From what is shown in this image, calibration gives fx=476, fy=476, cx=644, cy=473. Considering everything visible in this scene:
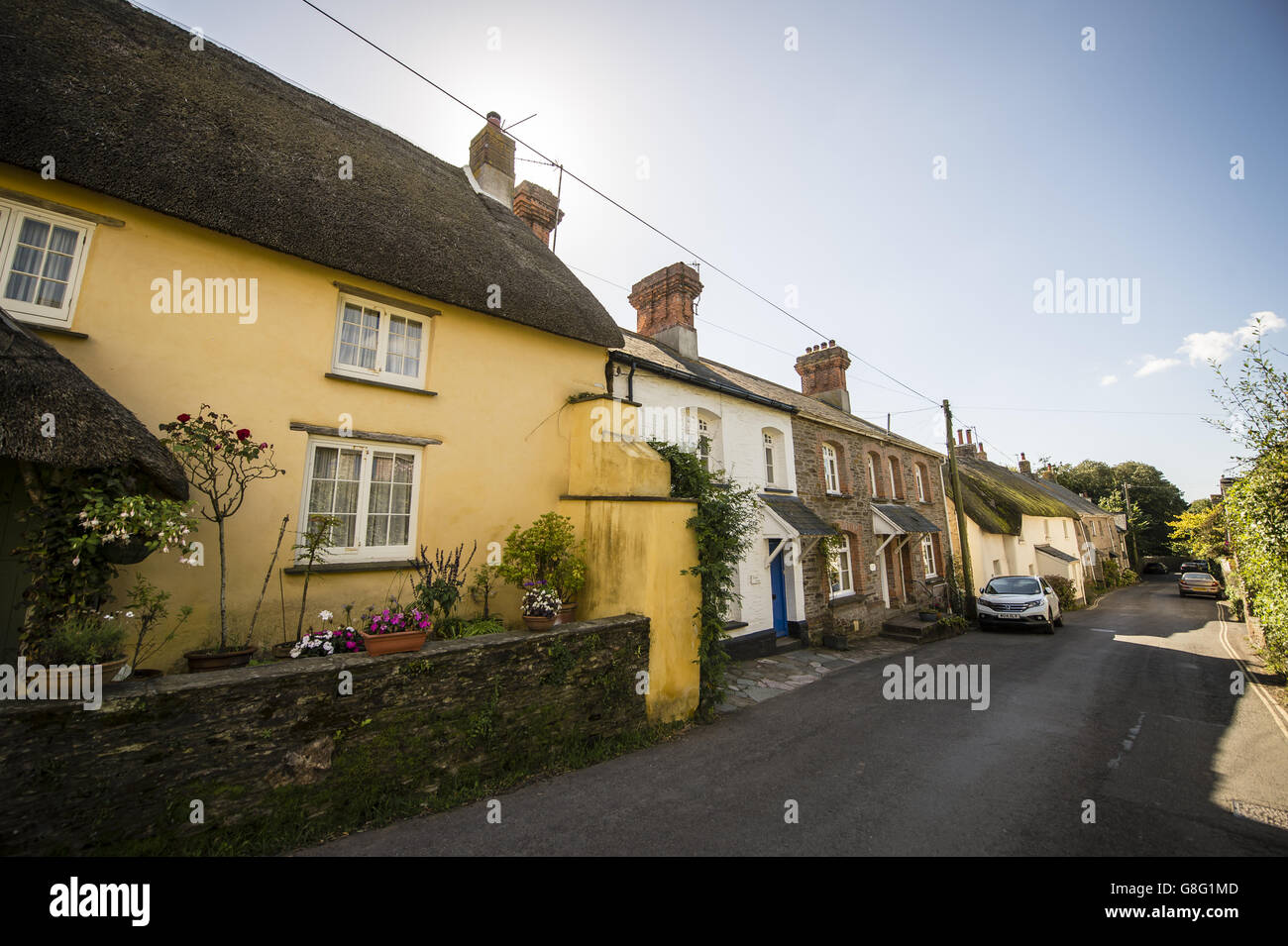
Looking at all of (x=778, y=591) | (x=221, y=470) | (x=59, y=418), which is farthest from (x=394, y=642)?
(x=778, y=591)

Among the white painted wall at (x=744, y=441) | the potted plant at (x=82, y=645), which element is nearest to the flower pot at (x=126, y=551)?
the potted plant at (x=82, y=645)

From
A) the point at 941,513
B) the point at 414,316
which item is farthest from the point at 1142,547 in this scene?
the point at 414,316

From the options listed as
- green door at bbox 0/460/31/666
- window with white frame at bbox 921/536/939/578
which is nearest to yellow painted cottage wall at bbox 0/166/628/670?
green door at bbox 0/460/31/666

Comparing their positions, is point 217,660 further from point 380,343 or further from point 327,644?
point 380,343

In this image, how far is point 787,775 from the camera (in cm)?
511

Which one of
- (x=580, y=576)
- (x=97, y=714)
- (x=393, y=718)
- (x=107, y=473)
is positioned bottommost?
(x=393, y=718)

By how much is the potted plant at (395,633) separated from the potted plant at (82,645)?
1.59 m

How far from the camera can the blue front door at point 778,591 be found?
11680mm

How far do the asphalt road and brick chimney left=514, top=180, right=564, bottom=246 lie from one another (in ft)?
34.6

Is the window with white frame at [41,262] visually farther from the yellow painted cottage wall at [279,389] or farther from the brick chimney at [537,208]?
the brick chimney at [537,208]

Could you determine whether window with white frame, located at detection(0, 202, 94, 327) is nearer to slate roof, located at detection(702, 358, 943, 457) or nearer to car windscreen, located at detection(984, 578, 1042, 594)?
slate roof, located at detection(702, 358, 943, 457)

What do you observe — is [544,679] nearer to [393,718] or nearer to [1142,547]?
[393,718]

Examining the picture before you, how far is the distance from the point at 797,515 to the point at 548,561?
7291 mm
